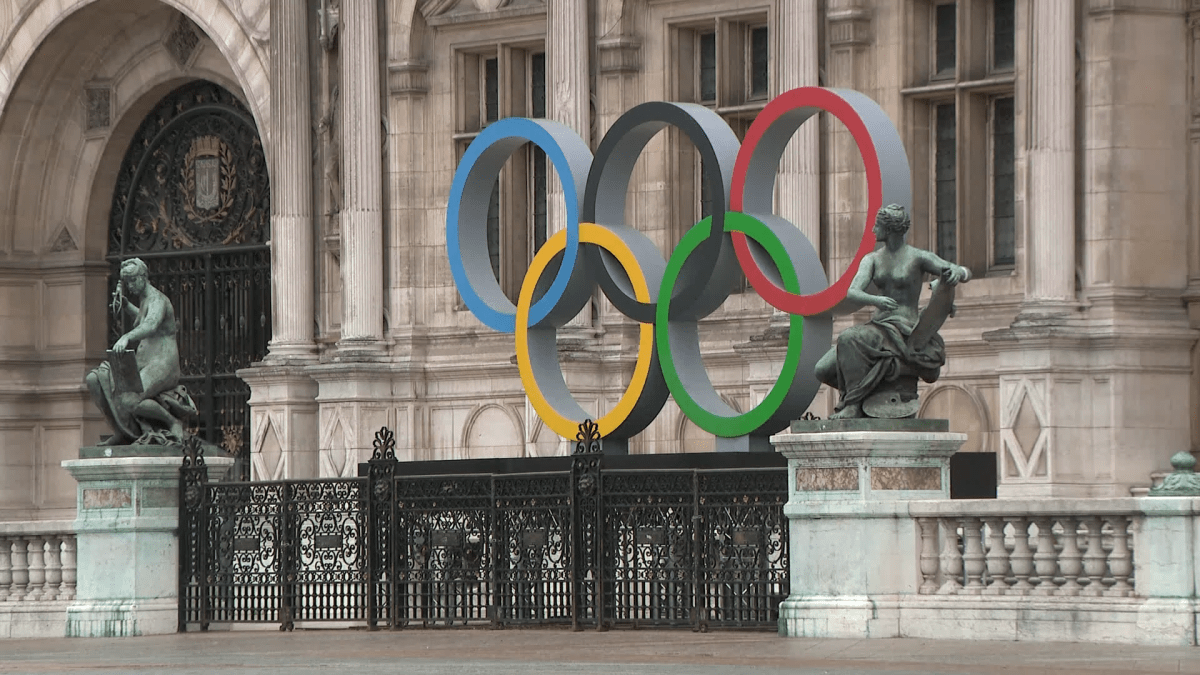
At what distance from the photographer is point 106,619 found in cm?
2530

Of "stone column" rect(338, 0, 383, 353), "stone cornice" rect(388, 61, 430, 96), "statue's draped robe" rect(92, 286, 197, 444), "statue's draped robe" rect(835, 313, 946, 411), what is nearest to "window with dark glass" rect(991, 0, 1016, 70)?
"stone cornice" rect(388, 61, 430, 96)

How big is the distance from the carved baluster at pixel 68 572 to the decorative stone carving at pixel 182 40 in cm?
1638

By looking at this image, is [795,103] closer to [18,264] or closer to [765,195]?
[765,195]

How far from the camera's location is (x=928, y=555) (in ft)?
67.8

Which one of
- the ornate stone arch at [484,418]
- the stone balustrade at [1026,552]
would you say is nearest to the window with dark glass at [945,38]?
the ornate stone arch at [484,418]

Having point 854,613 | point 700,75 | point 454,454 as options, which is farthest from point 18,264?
point 854,613

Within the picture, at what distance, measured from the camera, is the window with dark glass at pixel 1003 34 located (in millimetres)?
30641

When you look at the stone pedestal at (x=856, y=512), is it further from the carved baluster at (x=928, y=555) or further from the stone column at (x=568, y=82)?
the stone column at (x=568, y=82)

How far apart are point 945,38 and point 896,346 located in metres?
11.3

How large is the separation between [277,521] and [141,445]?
1.52 m

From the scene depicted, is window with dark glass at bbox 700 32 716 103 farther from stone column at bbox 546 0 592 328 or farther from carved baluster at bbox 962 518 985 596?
carved baluster at bbox 962 518 985 596

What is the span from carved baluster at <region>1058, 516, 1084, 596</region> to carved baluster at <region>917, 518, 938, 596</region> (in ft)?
4.09

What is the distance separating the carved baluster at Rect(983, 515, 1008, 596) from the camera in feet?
65.8

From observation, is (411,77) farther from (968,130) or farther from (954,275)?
(954,275)
